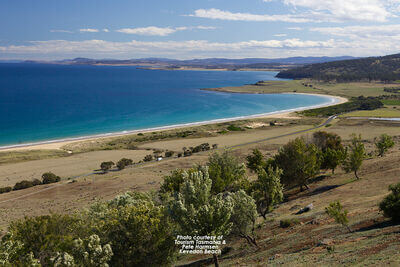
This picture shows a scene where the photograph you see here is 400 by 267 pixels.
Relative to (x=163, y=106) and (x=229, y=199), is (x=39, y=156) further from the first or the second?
(x=163, y=106)

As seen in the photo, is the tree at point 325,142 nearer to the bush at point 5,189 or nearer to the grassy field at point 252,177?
the grassy field at point 252,177

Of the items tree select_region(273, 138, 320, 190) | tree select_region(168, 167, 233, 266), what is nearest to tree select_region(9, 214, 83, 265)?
tree select_region(168, 167, 233, 266)

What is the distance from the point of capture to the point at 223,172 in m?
36.9

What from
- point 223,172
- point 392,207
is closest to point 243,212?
point 392,207

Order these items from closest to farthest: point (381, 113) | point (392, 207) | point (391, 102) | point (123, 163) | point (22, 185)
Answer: point (392, 207)
point (22, 185)
point (123, 163)
point (381, 113)
point (391, 102)

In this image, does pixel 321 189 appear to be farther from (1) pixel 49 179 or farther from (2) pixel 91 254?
(1) pixel 49 179

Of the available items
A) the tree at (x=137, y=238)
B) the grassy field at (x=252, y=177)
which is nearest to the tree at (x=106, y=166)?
the grassy field at (x=252, y=177)

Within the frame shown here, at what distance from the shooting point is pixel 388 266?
47.0 ft

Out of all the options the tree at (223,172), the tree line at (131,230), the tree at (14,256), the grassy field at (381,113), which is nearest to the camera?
the tree at (14,256)

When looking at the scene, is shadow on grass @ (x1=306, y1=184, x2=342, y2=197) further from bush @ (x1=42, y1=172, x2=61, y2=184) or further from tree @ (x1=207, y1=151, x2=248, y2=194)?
bush @ (x1=42, y1=172, x2=61, y2=184)

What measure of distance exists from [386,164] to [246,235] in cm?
2954

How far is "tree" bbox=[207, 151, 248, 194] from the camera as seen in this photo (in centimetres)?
3406

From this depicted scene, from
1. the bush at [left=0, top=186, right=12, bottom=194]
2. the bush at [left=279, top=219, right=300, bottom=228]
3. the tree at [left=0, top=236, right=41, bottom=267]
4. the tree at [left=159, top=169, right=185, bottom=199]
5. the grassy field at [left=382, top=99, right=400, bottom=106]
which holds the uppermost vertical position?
the grassy field at [left=382, top=99, right=400, bottom=106]

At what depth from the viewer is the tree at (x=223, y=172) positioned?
3406cm
